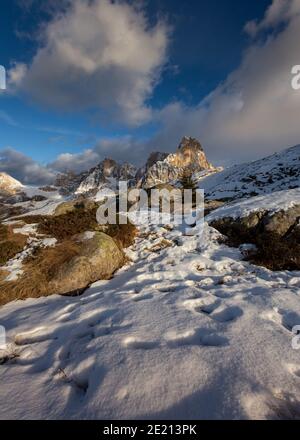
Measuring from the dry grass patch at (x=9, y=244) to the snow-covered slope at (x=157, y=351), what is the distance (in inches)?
115

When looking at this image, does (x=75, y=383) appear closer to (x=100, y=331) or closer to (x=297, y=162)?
(x=100, y=331)

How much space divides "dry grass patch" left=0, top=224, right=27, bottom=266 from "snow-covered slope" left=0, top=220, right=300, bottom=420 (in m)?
2.92

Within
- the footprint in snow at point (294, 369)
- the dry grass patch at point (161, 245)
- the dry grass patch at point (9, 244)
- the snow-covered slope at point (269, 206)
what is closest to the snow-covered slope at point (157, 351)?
the footprint in snow at point (294, 369)

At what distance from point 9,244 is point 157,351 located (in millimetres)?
8637

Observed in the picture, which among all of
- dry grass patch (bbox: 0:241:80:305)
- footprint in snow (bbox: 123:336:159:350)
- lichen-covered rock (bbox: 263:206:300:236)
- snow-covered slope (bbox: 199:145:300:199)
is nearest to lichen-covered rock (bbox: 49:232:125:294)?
dry grass patch (bbox: 0:241:80:305)

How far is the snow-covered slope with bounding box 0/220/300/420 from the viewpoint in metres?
3.30

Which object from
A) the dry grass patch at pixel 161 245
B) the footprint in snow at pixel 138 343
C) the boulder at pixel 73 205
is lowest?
the footprint in snow at pixel 138 343

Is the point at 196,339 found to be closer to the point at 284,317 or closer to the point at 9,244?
the point at 284,317

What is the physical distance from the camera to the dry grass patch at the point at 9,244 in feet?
31.3

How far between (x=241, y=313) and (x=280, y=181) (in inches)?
1740

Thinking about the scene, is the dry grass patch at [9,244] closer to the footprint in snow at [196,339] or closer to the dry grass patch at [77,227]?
the dry grass patch at [77,227]

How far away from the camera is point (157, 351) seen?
429 cm

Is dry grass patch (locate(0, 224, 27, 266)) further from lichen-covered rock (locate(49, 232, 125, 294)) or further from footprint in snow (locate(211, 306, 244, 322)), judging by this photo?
footprint in snow (locate(211, 306, 244, 322))
